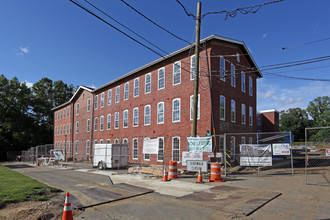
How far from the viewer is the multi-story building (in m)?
19.7

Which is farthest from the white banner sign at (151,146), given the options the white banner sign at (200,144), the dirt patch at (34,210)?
the dirt patch at (34,210)

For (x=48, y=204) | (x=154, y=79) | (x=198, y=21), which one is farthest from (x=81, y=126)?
(x=48, y=204)

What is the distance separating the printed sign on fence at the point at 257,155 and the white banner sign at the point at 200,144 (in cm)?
248

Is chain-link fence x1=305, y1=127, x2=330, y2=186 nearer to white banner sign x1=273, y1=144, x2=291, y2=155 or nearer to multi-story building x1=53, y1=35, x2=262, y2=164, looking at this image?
white banner sign x1=273, y1=144, x2=291, y2=155

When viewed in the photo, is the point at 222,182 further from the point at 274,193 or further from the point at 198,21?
the point at 198,21

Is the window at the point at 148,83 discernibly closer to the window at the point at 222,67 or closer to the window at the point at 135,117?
the window at the point at 135,117

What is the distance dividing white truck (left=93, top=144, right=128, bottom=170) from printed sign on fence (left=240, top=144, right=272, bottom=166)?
9736 millimetres

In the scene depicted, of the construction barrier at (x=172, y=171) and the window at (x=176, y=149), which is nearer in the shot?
the construction barrier at (x=172, y=171)

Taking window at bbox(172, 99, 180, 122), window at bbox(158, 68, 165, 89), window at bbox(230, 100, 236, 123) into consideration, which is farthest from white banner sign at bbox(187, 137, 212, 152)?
window at bbox(158, 68, 165, 89)

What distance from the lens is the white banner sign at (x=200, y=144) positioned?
14.0 metres

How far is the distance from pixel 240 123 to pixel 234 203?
16322 millimetres

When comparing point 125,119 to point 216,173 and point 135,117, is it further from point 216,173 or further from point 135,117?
point 216,173

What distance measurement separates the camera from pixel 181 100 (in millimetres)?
21375

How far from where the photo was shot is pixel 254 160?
14523 mm
